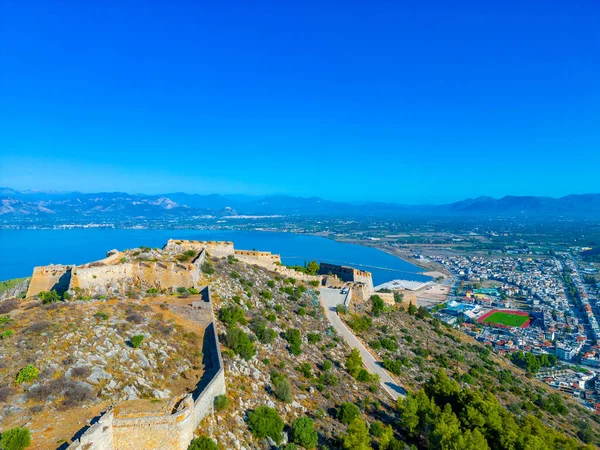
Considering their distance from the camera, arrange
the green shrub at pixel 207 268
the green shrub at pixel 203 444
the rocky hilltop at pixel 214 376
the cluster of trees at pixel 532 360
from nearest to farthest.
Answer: the green shrub at pixel 203 444 < the rocky hilltop at pixel 214 376 < the green shrub at pixel 207 268 < the cluster of trees at pixel 532 360

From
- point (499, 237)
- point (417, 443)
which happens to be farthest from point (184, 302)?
point (499, 237)

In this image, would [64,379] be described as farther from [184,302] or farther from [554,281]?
[554,281]

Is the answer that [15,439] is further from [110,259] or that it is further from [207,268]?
[207,268]

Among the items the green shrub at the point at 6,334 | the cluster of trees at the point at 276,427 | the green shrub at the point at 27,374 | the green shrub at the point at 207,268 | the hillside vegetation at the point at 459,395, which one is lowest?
the hillside vegetation at the point at 459,395

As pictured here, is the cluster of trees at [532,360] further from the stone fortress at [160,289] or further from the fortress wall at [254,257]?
the fortress wall at [254,257]

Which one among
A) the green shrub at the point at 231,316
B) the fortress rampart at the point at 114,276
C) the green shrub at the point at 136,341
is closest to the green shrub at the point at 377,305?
the green shrub at the point at 231,316

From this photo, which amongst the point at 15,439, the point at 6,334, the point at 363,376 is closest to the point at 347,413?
the point at 363,376

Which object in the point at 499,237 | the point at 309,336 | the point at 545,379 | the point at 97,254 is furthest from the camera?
the point at 499,237

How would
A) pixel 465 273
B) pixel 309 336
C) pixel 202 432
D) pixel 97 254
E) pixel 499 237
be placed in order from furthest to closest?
1. pixel 499 237
2. pixel 97 254
3. pixel 465 273
4. pixel 309 336
5. pixel 202 432

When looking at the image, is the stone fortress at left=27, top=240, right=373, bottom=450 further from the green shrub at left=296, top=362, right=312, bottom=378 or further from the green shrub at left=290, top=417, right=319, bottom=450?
the green shrub at left=296, top=362, right=312, bottom=378
